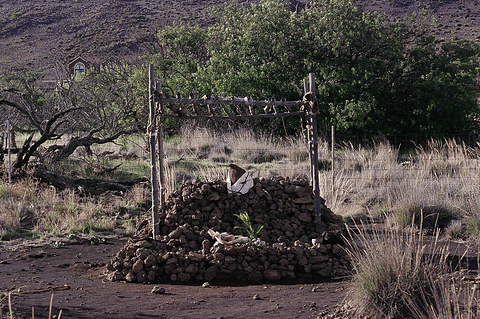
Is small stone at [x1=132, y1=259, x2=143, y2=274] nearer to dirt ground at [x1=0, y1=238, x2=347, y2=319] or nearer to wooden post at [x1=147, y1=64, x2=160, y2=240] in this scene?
dirt ground at [x1=0, y1=238, x2=347, y2=319]

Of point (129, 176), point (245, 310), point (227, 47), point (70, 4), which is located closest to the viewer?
point (245, 310)

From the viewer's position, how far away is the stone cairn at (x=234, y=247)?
5.90m

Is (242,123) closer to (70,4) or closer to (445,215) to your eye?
(445,215)

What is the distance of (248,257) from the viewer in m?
6.00

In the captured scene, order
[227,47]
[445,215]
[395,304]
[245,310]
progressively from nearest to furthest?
1. [395,304]
2. [245,310]
3. [445,215]
4. [227,47]

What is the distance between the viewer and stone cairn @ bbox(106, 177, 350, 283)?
232 inches

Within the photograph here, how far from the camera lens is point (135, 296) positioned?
16.8 ft

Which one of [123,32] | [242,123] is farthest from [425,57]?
[123,32]

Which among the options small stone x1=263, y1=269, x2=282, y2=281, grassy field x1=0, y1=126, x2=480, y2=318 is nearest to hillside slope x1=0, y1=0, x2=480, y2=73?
grassy field x1=0, y1=126, x2=480, y2=318

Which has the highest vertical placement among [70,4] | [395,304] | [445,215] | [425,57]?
[70,4]

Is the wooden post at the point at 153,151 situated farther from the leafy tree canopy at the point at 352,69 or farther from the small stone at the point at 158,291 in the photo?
the leafy tree canopy at the point at 352,69

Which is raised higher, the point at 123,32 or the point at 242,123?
the point at 123,32

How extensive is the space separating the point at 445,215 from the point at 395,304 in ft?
15.8

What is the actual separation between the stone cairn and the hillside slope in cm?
3092
